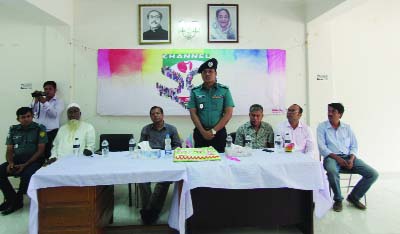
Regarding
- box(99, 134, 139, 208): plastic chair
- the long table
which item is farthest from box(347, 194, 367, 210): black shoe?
box(99, 134, 139, 208): plastic chair

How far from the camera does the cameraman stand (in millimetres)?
3807

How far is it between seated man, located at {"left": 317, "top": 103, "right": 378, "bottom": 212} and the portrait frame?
7.82 feet

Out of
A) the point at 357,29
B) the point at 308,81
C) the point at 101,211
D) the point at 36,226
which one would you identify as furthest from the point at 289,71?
the point at 36,226

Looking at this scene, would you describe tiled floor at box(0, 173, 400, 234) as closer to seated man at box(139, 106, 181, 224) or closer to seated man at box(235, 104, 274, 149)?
seated man at box(139, 106, 181, 224)

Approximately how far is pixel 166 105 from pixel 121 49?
1.00 metres

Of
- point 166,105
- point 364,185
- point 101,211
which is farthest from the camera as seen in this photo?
point 166,105

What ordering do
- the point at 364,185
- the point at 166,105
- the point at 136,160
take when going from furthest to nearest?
1. the point at 166,105
2. the point at 364,185
3. the point at 136,160

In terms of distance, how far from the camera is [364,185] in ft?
10.7

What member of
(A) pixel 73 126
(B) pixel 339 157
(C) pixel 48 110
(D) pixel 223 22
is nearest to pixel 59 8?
(C) pixel 48 110

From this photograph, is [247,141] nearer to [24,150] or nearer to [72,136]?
[72,136]

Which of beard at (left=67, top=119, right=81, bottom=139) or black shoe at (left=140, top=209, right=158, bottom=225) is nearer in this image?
black shoe at (left=140, top=209, right=158, bottom=225)

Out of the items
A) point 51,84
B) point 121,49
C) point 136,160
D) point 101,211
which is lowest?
point 101,211

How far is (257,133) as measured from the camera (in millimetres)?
3217

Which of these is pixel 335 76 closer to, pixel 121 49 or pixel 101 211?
pixel 121 49
